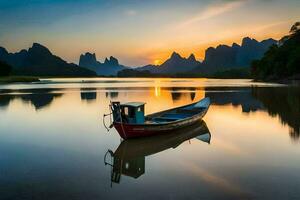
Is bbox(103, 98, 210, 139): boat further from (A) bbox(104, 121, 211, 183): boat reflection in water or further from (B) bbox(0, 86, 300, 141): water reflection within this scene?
(B) bbox(0, 86, 300, 141): water reflection

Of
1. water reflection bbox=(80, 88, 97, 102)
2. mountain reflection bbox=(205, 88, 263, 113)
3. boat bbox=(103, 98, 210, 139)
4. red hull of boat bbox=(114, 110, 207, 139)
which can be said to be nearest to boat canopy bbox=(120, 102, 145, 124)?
boat bbox=(103, 98, 210, 139)

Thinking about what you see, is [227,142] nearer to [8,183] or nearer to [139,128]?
[139,128]

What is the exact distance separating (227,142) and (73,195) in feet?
36.1

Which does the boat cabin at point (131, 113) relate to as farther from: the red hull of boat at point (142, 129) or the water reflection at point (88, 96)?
the water reflection at point (88, 96)

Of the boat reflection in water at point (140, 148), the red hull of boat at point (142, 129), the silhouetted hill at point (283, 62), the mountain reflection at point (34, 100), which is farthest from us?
the silhouetted hill at point (283, 62)

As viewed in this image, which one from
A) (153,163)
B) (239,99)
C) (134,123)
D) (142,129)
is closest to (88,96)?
(239,99)

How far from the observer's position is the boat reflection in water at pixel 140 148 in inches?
526

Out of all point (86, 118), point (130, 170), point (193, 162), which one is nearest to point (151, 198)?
point (130, 170)

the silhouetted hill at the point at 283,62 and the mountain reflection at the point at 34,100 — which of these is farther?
the silhouetted hill at the point at 283,62

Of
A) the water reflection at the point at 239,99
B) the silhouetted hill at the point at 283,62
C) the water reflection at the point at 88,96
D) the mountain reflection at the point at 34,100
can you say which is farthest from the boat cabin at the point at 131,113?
the silhouetted hill at the point at 283,62

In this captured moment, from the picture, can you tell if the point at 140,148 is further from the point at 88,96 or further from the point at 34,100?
the point at 88,96

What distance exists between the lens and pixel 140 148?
Result: 17.5 meters

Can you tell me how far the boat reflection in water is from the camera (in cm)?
1336

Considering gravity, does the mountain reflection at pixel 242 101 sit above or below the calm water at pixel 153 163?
below
